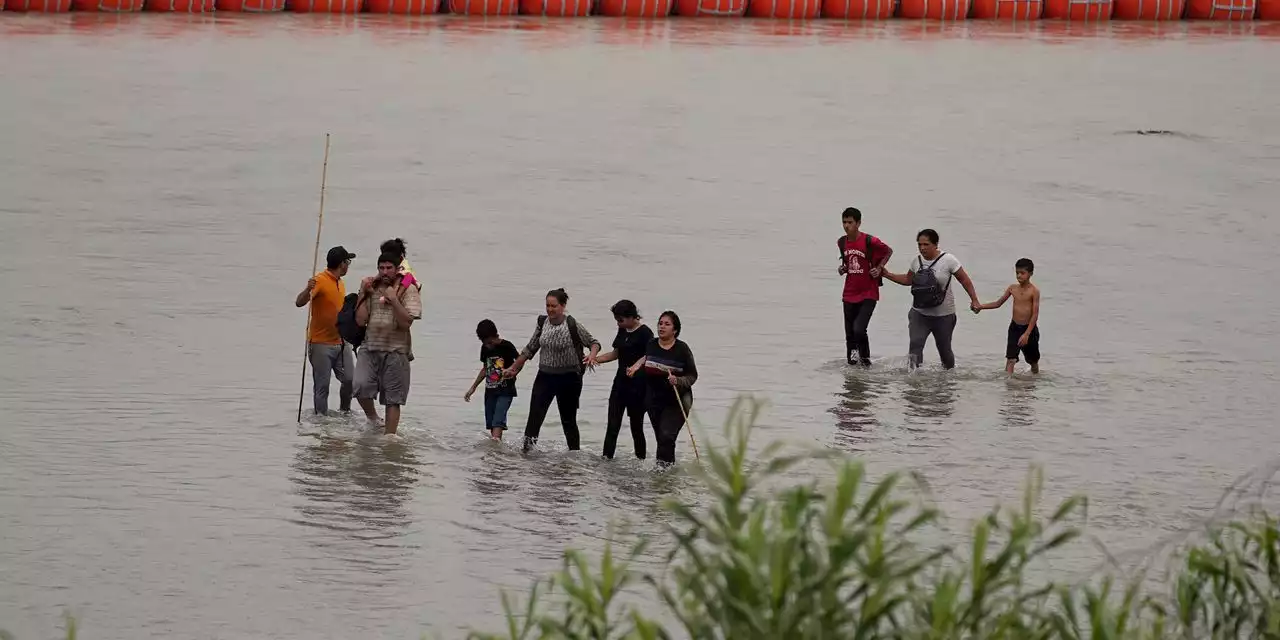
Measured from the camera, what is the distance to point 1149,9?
40031 millimetres

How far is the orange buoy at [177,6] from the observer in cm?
3738

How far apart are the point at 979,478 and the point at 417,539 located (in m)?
3.95

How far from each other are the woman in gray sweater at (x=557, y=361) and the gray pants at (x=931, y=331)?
13.3 ft

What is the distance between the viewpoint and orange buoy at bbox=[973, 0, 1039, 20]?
39.8 meters

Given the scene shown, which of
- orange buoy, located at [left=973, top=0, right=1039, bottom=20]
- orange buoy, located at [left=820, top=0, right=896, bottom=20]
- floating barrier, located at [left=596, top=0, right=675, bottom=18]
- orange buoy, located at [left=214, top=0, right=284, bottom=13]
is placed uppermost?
orange buoy, located at [left=973, top=0, right=1039, bottom=20]

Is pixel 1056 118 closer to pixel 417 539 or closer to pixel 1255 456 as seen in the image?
pixel 1255 456

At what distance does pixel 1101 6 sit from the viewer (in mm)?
40156

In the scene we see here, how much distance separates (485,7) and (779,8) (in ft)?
18.6

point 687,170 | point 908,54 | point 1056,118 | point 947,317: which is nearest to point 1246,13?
point 908,54

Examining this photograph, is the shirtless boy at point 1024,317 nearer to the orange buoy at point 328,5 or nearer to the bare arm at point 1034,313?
the bare arm at point 1034,313

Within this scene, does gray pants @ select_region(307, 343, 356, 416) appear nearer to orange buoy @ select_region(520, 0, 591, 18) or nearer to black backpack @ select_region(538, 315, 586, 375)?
black backpack @ select_region(538, 315, 586, 375)

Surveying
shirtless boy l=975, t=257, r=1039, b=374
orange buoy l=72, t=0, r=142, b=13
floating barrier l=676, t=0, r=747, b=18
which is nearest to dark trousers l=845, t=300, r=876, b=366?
shirtless boy l=975, t=257, r=1039, b=374

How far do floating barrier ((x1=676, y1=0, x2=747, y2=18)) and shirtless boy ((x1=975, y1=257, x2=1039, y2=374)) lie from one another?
74.8ft

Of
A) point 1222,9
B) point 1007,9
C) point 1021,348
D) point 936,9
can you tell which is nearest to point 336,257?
point 1021,348
